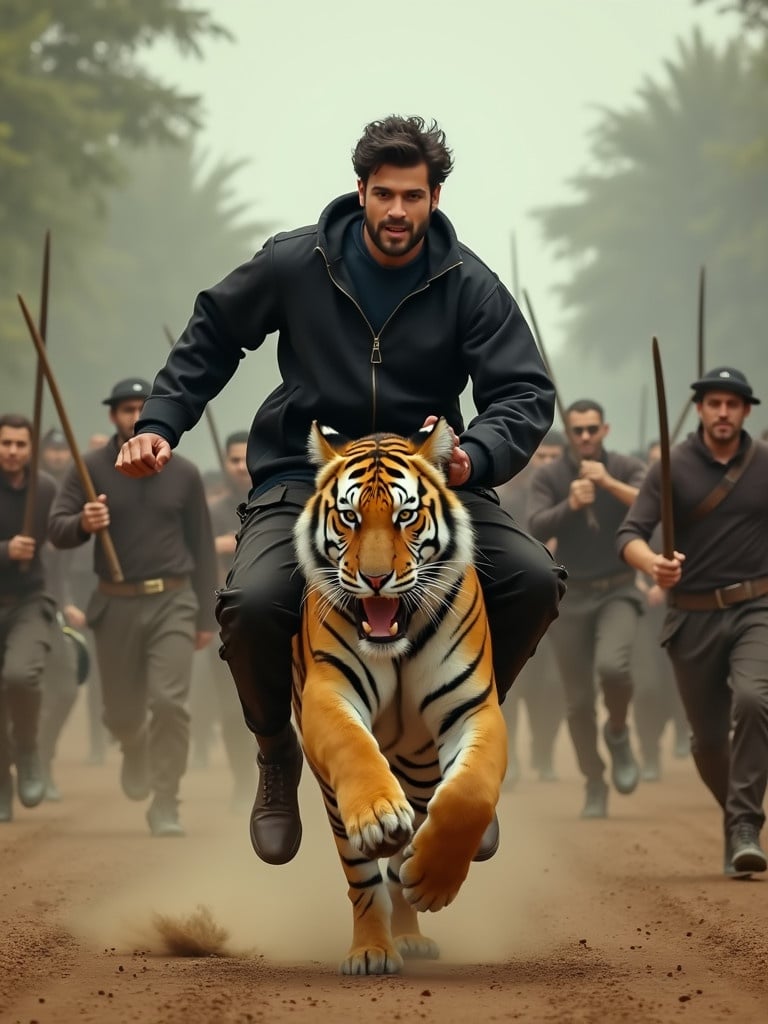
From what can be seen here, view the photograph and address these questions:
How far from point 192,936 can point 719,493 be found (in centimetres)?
411

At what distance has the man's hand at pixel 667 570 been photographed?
9.73 meters

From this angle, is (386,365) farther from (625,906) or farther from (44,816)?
(44,816)

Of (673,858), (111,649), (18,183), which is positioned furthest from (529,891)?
(18,183)

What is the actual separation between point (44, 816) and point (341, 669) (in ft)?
23.4

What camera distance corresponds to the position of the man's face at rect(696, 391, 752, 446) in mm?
10445

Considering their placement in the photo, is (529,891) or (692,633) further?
(692,633)

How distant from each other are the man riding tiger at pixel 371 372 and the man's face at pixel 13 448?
6.20 meters

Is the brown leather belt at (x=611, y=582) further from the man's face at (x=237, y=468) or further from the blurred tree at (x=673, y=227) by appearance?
the blurred tree at (x=673, y=227)

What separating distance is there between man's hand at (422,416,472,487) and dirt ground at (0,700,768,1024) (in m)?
1.42

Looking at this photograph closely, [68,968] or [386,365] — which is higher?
[386,365]

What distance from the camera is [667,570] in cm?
975

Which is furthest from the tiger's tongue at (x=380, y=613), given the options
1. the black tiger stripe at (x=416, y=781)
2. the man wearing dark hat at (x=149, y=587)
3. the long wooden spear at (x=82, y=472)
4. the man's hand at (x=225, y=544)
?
the man's hand at (x=225, y=544)

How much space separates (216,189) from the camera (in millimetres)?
72812

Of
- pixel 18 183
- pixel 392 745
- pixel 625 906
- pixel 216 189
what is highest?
pixel 216 189
